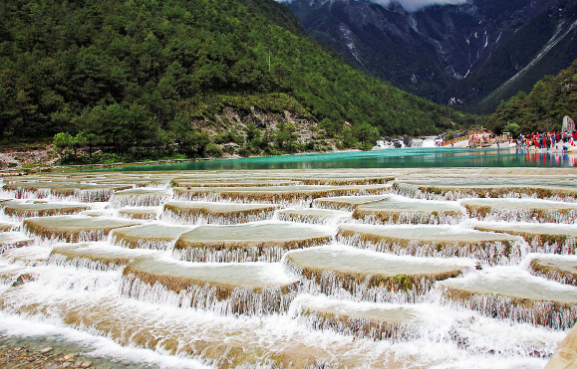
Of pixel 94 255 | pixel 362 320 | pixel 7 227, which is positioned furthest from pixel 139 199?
pixel 362 320

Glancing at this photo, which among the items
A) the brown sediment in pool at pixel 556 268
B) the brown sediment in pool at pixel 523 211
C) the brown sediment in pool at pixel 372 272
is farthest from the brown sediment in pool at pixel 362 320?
the brown sediment in pool at pixel 523 211

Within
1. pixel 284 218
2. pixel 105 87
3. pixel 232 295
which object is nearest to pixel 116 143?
pixel 105 87

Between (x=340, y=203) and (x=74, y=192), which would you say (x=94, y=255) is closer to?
(x=340, y=203)

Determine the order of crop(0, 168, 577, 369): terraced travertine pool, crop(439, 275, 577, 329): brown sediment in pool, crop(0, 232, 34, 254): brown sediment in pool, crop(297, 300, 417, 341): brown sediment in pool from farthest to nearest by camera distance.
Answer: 1. crop(0, 232, 34, 254): brown sediment in pool
2. crop(297, 300, 417, 341): brown sediment in pool
3. crop(0, 168, 577, 369): terraced travertine pool
4. crop(439, 275, 577, 329): brown sediment in pool

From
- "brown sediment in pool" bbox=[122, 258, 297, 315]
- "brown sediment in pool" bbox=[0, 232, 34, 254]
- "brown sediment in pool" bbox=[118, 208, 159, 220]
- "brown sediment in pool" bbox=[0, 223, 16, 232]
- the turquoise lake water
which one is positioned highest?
the turquoise lake water

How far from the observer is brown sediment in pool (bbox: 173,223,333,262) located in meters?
10.3

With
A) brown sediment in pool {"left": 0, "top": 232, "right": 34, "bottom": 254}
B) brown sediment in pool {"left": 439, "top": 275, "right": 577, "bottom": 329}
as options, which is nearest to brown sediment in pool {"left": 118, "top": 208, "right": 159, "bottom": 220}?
brown sediment in pool {"left": 0, "top": 232, "right": 34, "bottom": 254}

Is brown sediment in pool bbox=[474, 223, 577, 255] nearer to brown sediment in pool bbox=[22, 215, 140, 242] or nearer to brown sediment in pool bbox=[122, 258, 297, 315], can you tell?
brown sediment in pool bbox=[122, 258, 297, 315]

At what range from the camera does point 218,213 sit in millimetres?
13898

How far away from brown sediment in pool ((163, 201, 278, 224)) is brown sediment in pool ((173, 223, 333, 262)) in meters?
2.05

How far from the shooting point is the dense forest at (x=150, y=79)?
6925 cm

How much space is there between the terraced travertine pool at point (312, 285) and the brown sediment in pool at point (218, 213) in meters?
0.05

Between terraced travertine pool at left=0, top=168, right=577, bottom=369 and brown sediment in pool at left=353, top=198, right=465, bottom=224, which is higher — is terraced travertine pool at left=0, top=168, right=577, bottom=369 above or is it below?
below

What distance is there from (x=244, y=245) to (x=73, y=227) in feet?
23.1
